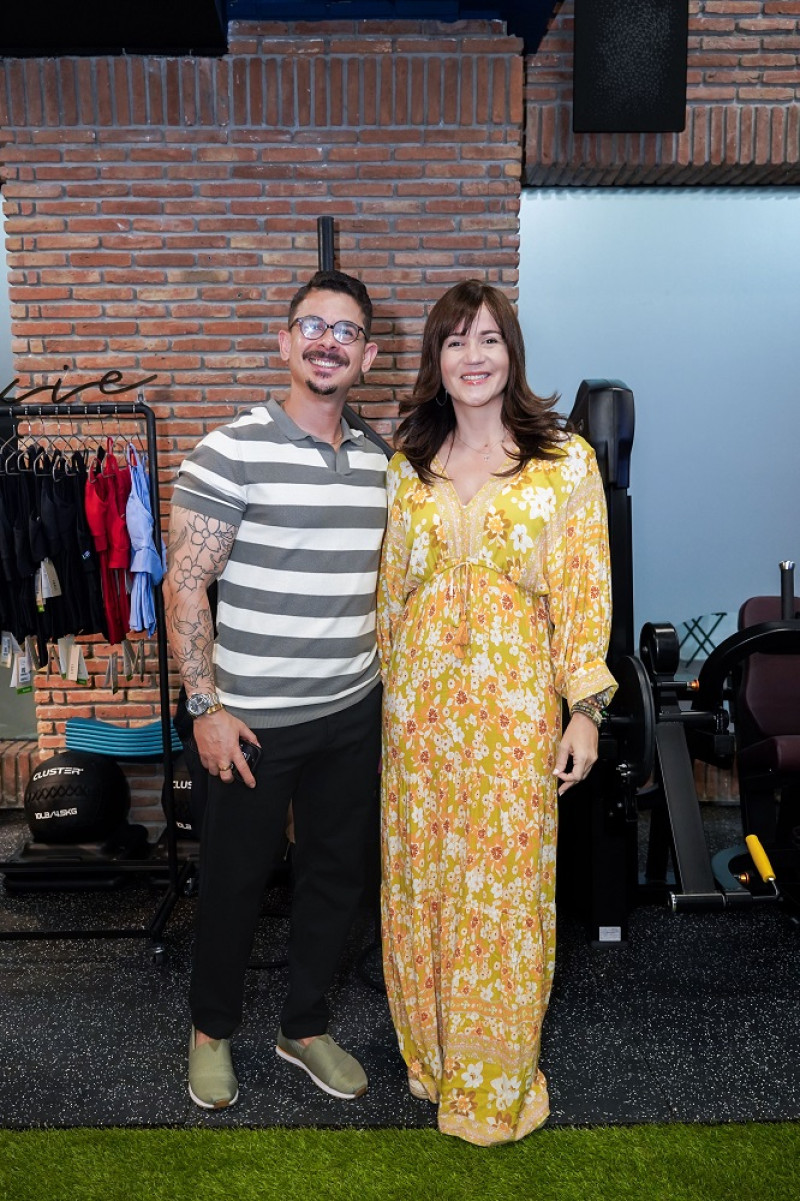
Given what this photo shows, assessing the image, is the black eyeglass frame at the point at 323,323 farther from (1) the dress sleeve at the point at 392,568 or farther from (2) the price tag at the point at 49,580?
(2) the price tag at the point at 49,580

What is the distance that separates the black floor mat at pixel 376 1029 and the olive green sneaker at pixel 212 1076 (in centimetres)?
3

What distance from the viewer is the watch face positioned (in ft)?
6.31

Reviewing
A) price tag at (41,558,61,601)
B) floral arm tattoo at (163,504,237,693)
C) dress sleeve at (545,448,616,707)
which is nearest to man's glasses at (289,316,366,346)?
floral arm tattoo at (163,504,237,693)

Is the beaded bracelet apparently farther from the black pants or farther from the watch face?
the watch face

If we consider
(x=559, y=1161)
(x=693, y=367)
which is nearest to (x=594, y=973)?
(x=559, y=1161)

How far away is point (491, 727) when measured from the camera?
1881 millimetres

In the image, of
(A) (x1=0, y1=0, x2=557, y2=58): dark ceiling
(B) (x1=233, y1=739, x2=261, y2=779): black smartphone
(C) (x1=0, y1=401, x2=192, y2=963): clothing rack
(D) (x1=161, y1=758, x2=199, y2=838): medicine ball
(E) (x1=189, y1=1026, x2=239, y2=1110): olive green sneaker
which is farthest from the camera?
(D) (x1=161, y1=758, x2=199, y2=838): medicine ball

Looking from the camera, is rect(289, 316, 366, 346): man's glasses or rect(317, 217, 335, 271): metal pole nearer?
rect(289, 316, 366, 346): man's glasses

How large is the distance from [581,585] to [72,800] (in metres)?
2.15

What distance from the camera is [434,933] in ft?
6.57

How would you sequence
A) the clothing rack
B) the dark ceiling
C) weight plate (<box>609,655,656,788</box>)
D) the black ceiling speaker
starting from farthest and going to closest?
the black ceiling speaker < the dark ceiling < the clothing rack < weight plate (<box>609,655,656,788</box>)

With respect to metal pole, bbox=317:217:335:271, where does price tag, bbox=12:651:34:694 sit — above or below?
below

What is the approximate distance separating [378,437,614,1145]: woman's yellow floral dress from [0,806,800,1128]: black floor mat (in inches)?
12.1

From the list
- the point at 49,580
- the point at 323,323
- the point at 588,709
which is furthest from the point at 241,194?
the point at 588,709
